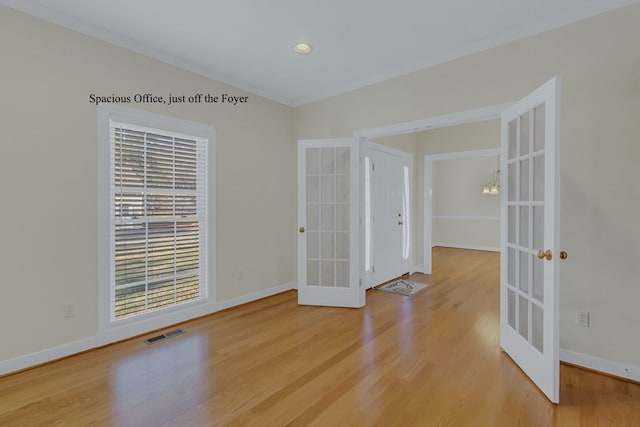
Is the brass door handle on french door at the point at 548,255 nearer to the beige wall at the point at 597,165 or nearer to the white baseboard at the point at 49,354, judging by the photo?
the beige wall at the point at 597,165

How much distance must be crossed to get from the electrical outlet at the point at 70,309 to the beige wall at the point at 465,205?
8.39 m

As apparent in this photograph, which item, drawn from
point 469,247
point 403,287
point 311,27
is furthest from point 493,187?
point 311,27

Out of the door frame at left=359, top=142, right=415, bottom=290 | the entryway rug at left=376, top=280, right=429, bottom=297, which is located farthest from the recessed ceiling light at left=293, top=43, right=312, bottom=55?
the entryway rug at left=376, top=280, right=429, bottom=297

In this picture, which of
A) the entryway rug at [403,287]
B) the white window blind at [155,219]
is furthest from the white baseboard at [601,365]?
the white window blind at [155,219]

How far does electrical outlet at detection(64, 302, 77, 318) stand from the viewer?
2.52m

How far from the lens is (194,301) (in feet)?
11.3

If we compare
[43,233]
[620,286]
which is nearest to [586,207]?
[620,286]

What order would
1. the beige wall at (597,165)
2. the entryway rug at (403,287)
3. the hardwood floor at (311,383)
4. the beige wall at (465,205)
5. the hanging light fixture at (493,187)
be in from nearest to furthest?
1. the hardwood floor at (311,383)
2. the beige wall at (597,165)
3. the entryway rug at (403,287)
4. the hanging light fixture at (493,187)
5. the beige wall at (465,205)

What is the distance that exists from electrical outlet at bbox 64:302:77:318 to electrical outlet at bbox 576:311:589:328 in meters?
4.11

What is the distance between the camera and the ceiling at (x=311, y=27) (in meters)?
2.30

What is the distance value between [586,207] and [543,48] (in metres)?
1.35

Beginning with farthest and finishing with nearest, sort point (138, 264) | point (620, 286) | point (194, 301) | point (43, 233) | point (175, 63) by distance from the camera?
point (194, 301) < point (175, 63) < point (138, 264) < point (43, 233) < point (620, 286)

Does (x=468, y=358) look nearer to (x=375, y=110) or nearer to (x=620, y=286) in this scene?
(x=620, y=286)

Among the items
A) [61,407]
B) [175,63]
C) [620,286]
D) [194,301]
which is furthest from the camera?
A: [194,301]
